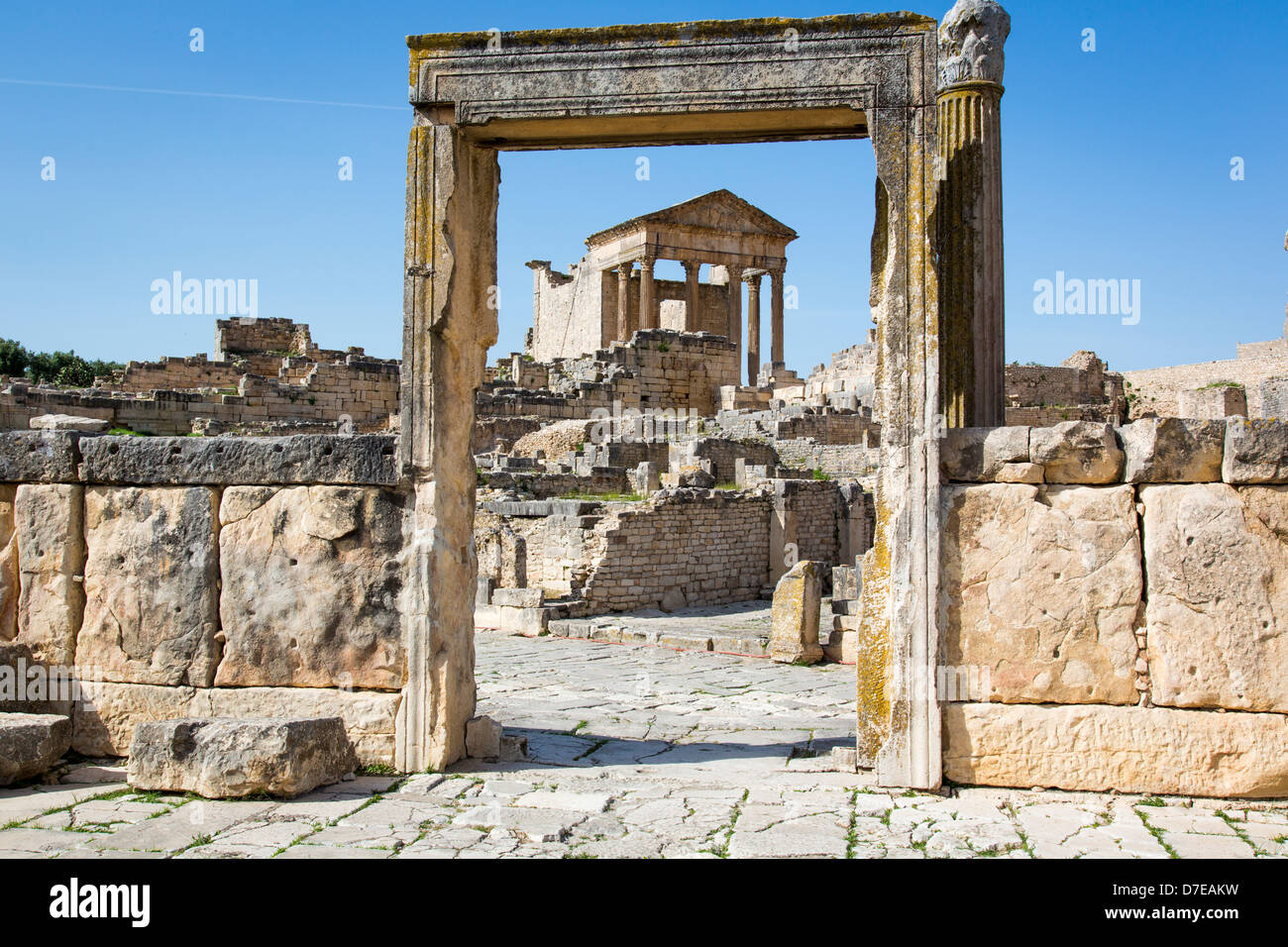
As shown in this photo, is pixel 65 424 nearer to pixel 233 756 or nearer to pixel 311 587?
pixel 311 587

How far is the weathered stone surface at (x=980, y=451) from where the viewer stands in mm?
5043

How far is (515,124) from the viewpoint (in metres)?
5.70

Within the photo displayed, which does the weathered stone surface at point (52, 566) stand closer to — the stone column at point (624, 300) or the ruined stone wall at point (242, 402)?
the ruined stone wall at point (242, 402)

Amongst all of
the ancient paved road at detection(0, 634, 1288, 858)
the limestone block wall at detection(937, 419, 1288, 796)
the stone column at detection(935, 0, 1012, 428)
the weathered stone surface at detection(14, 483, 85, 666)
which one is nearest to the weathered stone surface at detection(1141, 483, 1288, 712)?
the limestone block wall at detection(937, 419, 1288, 796)

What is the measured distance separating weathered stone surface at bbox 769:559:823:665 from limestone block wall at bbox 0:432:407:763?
598 cm

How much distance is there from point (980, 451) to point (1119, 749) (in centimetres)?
150

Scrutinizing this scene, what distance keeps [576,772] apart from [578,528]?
979 cm

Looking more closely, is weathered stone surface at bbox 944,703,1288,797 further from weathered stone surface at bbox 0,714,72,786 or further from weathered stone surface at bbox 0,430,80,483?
weathered stone surface at bbox 0,430,80,483

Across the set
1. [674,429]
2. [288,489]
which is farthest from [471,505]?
[674,429]

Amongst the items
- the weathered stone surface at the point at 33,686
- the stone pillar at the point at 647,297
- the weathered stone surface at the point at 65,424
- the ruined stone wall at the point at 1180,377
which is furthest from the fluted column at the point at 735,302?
the weathered stone surface at the point at 33,686

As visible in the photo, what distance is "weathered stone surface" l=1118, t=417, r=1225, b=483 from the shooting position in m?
4.83

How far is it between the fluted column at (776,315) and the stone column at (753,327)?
0.57 m

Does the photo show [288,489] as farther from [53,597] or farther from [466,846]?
[466,846]

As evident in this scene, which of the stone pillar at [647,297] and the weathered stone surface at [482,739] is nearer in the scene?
the weathered stone surface at [482,739]
